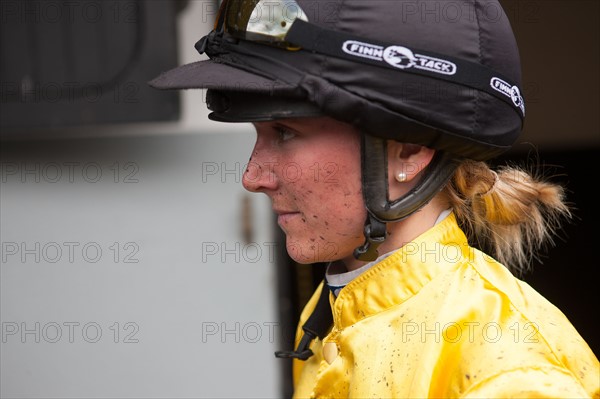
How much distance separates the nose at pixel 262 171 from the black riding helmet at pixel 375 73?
0.09 m

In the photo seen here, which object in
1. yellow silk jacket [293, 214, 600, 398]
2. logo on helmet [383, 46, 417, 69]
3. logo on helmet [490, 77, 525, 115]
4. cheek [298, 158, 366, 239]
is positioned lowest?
yellow silk jacket [293, 214, 600, 398]

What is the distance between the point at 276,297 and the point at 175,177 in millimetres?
553

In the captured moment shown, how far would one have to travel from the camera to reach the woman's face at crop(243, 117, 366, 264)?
1.68 m

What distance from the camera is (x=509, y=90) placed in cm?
174

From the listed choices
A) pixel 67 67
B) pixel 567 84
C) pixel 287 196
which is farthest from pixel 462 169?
pixel 567 84

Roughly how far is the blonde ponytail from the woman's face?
289mm

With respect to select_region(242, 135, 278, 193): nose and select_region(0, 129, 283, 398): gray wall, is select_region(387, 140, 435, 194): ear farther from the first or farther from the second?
select_region(0, 129, 283, 398): gray wall

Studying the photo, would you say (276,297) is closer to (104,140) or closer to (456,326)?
(104,140)

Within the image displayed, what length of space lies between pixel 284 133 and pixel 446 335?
1.71 feet

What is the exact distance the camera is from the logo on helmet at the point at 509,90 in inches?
66.8
